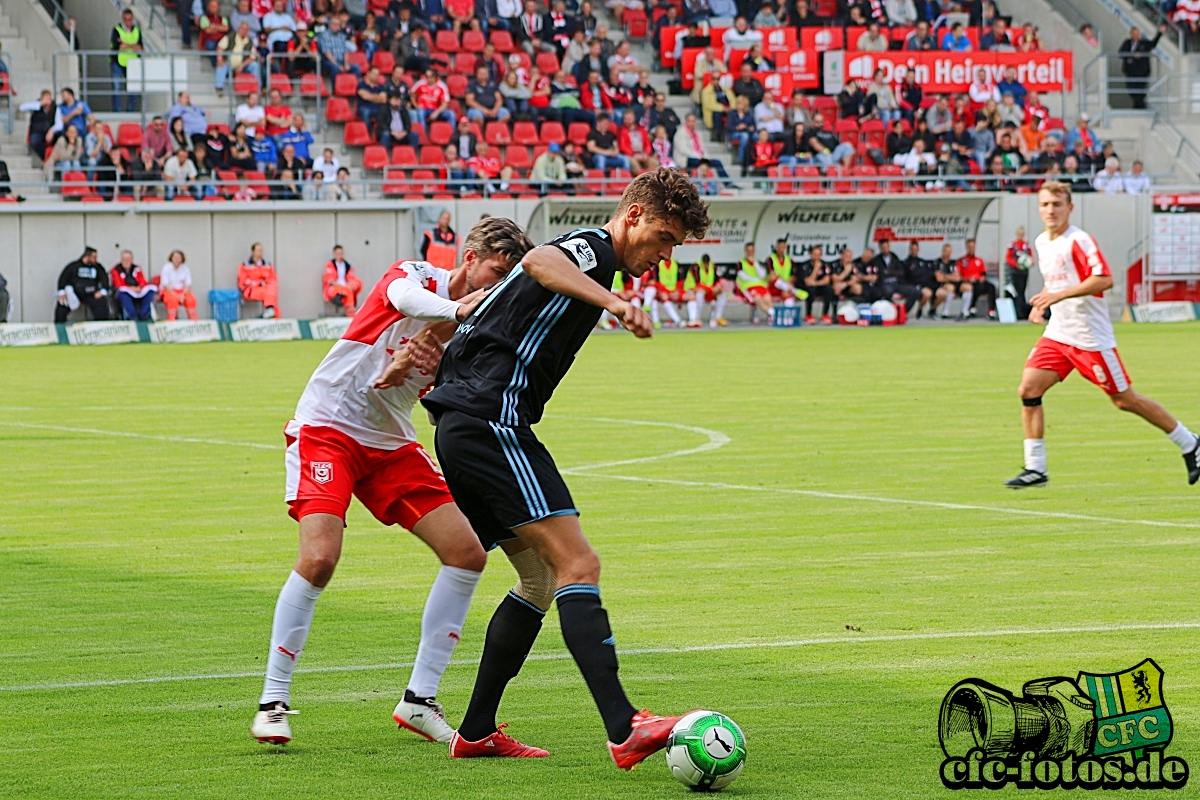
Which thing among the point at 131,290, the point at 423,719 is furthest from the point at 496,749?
the point at 131,290

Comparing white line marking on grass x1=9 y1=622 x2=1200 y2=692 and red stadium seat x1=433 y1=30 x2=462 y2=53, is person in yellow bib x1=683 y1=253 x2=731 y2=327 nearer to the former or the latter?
red stadium seat x1=433 y1=30 x2=462 y2=53

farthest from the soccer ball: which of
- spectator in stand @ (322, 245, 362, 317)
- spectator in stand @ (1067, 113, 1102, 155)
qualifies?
spectator in stand @ (1067, 113, 1102, 155)

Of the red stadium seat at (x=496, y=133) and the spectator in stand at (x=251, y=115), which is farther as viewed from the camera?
the red stadium seat at (x=496, y=133)

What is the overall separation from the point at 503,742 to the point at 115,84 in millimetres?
34771

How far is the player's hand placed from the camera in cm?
541

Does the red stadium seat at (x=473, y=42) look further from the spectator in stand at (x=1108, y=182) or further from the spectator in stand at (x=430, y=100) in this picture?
the spectator in stand at (x=1108, y=182)

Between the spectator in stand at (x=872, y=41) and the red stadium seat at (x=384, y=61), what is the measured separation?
1256 centimetres

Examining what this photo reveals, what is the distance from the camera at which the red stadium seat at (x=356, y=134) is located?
1531 inches

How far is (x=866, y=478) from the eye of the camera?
558 inches

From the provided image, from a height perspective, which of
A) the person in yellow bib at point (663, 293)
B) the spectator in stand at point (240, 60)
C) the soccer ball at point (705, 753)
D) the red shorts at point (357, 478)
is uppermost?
the spectator in stand at point (240, 60)

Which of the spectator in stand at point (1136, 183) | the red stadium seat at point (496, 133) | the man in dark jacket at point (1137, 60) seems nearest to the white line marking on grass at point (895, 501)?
the red stadium seat at point (496, 133)

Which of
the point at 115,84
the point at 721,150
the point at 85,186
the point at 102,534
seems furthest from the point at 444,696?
the point at 721,150

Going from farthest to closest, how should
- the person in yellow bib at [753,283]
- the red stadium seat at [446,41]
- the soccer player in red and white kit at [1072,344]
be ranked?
1. the red stadium seat at [446,41]
2. the person in yellow bib at [753,283]
3. the soccer player in red and white kit at [1072,344]

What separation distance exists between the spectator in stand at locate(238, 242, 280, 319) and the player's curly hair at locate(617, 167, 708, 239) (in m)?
31.1
